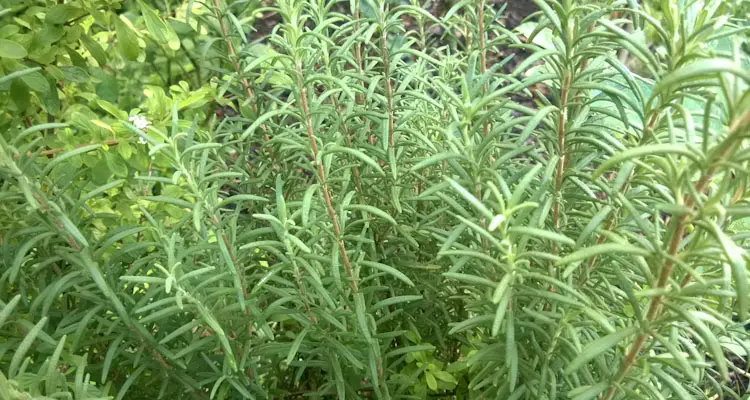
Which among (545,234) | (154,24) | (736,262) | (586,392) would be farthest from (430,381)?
(154,24)

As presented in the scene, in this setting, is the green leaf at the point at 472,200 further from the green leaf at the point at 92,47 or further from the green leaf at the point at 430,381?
the green leaf at the point at 92,47

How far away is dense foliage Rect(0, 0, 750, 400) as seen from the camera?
0.62 m

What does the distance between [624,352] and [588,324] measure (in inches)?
2.0

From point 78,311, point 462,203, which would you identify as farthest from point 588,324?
point 78,311

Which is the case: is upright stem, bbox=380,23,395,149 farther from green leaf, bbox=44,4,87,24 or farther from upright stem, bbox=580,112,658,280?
green leaf, bbox=44,4,87,24

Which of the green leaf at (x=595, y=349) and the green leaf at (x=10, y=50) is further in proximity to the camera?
the green leaf at (x=10, y=50)

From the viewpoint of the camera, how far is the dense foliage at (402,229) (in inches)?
24.5

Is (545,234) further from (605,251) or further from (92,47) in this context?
(92,47)

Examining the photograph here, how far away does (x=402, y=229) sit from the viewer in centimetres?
93

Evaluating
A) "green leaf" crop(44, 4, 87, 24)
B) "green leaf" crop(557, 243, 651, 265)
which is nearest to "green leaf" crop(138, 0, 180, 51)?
"green leaf" crop(44, 4, 87, 24)

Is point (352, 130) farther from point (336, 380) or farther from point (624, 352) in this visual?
point (624, 352)

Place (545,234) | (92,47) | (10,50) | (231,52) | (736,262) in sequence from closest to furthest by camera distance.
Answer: (736,262)
(545,234)
(10,50)
(231,52)
(92,47)

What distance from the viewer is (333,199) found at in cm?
95

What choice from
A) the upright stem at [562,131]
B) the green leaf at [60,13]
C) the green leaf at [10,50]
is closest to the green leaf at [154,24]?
the green leaf at [60,13]
